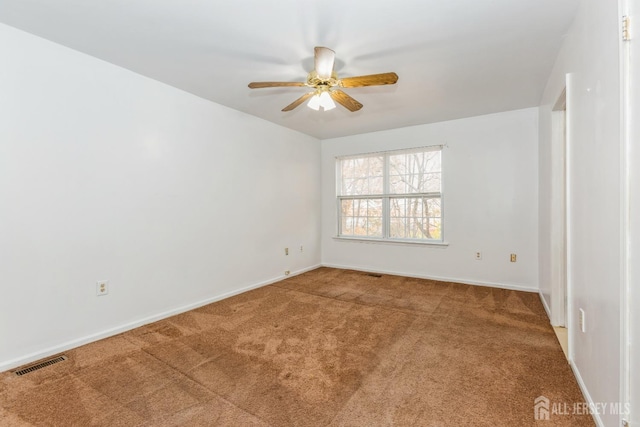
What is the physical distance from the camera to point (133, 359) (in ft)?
7.15

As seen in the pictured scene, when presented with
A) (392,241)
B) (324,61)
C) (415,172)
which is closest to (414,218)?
(392,241)

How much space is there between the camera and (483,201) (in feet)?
13.5

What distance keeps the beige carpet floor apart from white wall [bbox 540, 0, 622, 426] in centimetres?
37

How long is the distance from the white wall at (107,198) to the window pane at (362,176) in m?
1.90

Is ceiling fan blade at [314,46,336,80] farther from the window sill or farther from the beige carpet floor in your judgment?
the window sill

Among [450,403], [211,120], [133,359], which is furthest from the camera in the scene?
[211,120]

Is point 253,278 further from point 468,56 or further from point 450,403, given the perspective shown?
point 468,56

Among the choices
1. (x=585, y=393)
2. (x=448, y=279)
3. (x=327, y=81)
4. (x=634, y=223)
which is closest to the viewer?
(x=634, y=223)

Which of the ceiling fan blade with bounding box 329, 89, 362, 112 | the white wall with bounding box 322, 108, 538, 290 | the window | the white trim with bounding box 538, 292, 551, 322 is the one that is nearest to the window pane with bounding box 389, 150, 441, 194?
the window

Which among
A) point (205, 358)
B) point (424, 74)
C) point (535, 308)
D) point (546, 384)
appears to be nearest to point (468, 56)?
point (424, 74)

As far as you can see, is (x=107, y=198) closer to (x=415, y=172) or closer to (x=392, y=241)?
(x=392, y=241)

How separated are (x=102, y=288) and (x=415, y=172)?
14.0ft

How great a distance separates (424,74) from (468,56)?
42 centimetres

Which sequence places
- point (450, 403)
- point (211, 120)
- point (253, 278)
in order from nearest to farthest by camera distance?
point (450, 403) < point (211, 120) < point (253, 278)
